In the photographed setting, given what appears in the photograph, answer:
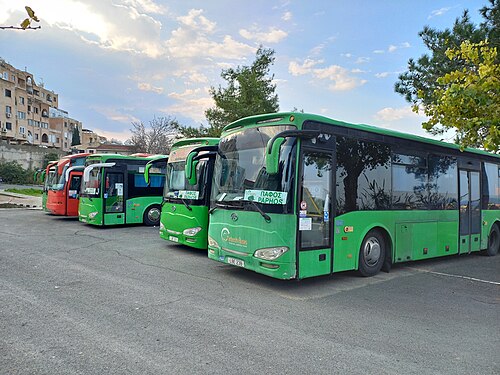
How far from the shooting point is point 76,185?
17.9m

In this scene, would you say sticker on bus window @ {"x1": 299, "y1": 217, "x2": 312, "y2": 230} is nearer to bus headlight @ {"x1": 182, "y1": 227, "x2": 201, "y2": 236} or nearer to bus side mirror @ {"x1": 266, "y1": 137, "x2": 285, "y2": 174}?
bus side mirror @ {"x1": 266, "y1": 137, "x2": 285, "y2": 174}

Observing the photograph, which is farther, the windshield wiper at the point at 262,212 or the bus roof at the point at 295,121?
the bus roof at the point at 295,121

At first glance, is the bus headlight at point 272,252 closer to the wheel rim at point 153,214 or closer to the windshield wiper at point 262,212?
the windshield wiper at point 262,212

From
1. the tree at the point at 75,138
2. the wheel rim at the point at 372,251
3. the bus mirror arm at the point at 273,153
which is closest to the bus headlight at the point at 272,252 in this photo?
the bus mirror arm at the point at 273,153

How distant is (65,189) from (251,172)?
13657 millimetres

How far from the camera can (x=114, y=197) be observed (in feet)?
50.1

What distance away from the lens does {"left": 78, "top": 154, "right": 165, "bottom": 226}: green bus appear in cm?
1498

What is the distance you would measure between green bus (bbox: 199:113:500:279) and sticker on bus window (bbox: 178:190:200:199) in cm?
201

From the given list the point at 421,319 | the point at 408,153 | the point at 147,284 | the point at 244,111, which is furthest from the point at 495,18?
the point at 244,111

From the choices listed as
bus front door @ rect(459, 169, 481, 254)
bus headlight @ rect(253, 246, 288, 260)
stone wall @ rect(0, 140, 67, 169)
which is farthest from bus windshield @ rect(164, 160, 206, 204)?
stone wall @ rect(0, 140, 67, 169)

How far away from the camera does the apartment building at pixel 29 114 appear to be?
67062 mm

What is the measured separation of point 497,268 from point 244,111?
17.3 metres

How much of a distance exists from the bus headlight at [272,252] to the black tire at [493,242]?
334 inches

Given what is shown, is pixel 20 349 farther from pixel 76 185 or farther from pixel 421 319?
pixel 76 185
